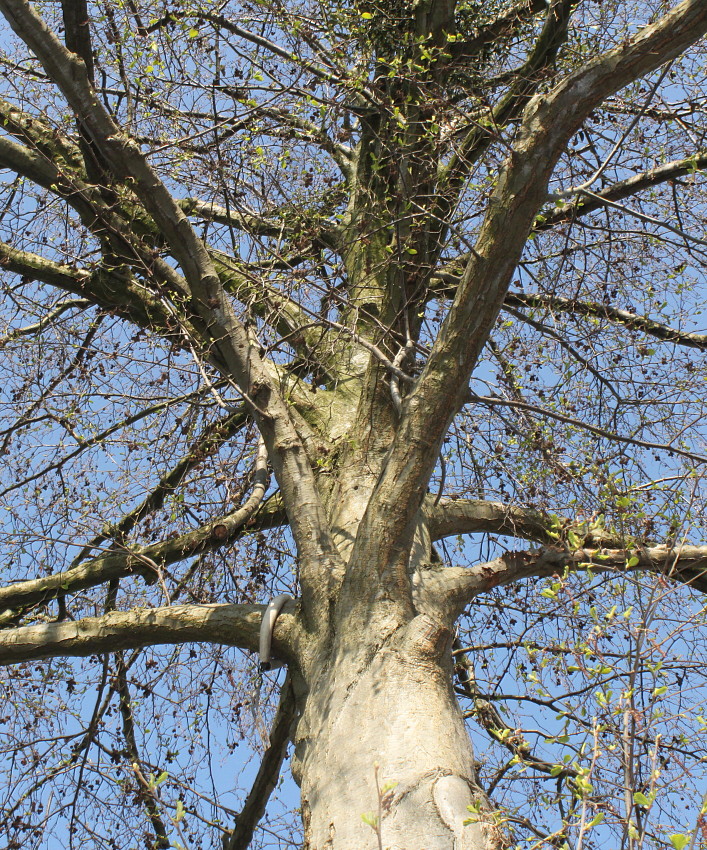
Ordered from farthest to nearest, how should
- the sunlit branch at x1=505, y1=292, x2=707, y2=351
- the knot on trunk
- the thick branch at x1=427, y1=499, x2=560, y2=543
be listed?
the sunlit branch at x1=505, y1=292, x2=707, y2=351 < the thick branch at x1=427, y1=499, x2=560, y2=543 < the knot on trunk

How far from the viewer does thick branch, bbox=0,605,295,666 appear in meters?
→ 3.69

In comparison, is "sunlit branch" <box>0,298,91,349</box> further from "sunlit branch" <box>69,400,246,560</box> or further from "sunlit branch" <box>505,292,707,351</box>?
"sunlit branch" <box>505,292,707,351</box>

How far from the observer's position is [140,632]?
3.85m

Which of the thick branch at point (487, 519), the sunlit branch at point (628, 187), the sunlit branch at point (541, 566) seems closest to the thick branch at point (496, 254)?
the sunlit branch at point (541, 566)

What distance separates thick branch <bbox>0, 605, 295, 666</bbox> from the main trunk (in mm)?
518

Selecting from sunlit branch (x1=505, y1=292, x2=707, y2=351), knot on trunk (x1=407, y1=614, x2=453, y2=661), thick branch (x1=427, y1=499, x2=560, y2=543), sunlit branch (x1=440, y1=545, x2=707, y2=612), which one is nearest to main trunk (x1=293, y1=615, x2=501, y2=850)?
knot on trunk (x1=407, y1=614, x2=453, y2=661)

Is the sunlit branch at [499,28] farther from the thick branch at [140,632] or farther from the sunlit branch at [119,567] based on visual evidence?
the thick branch at [140,632]

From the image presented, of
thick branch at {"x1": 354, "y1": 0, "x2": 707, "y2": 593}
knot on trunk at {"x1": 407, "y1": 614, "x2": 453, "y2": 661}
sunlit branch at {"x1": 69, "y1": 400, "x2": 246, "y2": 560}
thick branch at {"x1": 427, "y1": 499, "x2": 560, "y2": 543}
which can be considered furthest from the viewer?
sunlit branch at {"x1": 69, "y1": 400, "x2": 246, "y2": 560}

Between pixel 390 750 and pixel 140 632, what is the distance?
5.14ft

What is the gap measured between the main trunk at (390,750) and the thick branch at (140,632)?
52 centimetres

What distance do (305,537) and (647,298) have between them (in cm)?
306

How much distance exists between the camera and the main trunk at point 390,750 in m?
2.54

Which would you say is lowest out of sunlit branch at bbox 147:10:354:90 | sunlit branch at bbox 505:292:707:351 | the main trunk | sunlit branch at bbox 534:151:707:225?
the main trunk

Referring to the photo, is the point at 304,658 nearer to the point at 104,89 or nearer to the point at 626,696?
the point at 626,696
